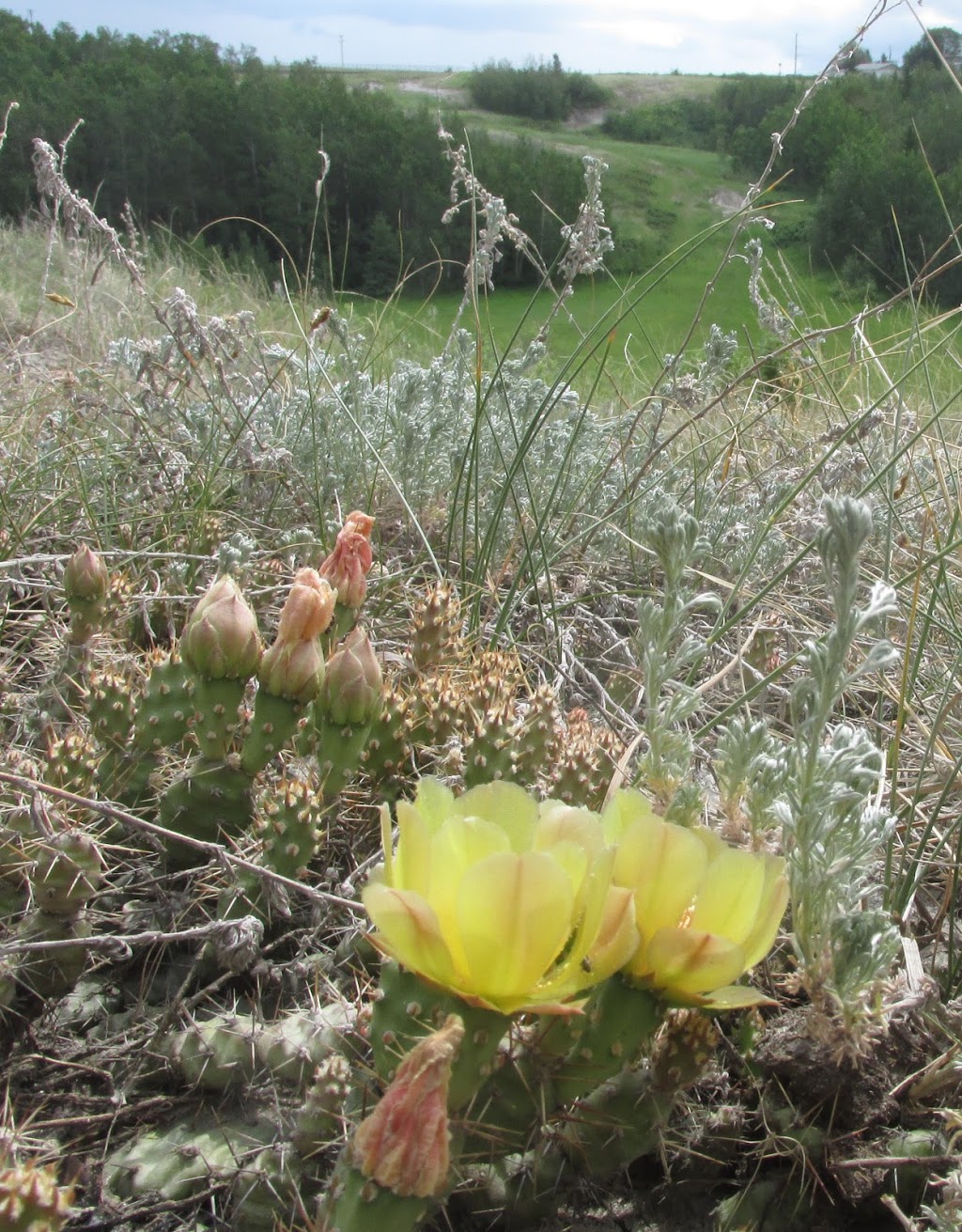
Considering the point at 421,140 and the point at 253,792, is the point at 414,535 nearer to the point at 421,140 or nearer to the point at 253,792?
the point at 253,792

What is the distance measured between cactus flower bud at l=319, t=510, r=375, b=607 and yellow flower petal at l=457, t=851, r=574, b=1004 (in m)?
0.77

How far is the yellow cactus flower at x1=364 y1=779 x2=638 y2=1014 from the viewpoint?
681 mm

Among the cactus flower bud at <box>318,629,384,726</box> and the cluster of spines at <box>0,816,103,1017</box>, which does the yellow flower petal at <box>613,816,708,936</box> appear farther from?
the cluster of spines at <box>0,816,103,1017</box>

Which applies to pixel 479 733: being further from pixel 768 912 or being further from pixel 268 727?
pixel 768 912

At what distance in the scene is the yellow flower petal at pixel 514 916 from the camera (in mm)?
676

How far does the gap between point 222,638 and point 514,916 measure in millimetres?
651

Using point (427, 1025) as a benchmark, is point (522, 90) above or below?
above

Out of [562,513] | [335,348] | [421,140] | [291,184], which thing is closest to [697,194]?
[421,140]

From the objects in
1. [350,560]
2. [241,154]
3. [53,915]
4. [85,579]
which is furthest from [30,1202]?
[241,154]

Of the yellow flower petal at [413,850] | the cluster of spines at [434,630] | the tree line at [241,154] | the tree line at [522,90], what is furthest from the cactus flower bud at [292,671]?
the tree line at [522,90]

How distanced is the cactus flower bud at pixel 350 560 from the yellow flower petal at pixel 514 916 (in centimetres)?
77

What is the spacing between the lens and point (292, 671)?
1221 mm

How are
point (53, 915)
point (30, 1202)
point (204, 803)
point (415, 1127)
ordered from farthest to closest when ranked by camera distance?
point (204, 803), point (53, 915), point (30, 1202), point (415, 1127)

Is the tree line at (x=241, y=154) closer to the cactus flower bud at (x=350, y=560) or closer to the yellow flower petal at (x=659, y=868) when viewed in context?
the cactus flower bud at (x=350, y=560)
